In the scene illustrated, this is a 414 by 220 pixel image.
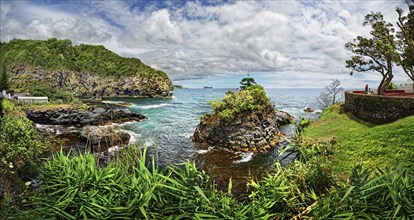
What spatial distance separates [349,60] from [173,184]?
27.1 meters

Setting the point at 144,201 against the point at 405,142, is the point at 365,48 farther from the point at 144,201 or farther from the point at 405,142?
the point at 144,201

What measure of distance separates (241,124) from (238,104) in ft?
7.06

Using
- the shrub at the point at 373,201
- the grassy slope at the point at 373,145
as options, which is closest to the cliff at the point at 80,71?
the grassy slope at the point at 373,145

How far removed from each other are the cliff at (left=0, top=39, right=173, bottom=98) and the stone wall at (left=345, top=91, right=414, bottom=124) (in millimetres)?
87879

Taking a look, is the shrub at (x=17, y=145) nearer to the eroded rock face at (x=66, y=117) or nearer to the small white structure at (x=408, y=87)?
the eroded rock face at (x=66, y=117)

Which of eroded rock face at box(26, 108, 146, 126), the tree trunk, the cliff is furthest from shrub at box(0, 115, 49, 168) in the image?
the cliff

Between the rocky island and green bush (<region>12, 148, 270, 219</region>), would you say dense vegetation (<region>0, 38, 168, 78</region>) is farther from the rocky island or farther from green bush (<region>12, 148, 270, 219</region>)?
green bush (<region>12, 148, 270, 219</region>)

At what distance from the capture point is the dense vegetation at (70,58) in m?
94.5

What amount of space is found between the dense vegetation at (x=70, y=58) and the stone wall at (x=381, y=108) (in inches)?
3622

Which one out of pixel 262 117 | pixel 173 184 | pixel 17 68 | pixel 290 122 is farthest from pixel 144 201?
pixel 17 68

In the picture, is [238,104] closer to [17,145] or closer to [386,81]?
[386,81]

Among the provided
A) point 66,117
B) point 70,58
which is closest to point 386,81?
point 66,117

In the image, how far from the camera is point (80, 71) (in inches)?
3942

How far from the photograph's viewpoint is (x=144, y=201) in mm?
3365
